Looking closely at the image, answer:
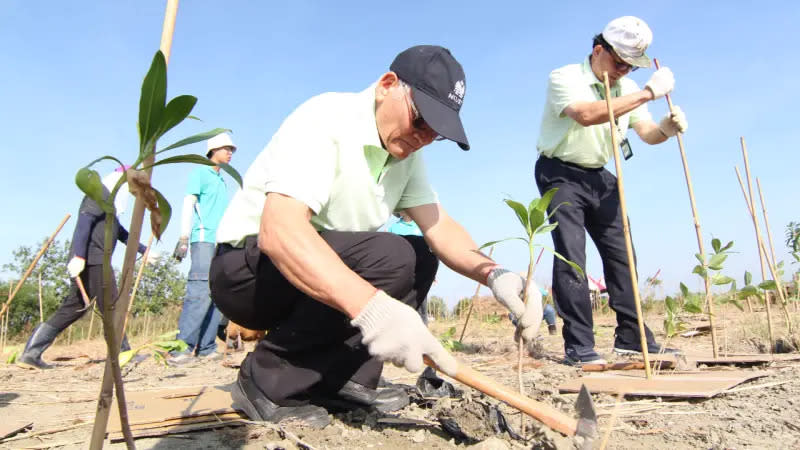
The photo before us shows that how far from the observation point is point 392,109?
1660 millimetres

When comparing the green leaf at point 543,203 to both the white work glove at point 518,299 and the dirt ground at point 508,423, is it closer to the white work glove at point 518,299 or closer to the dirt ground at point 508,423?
the white work glove at point 518,299

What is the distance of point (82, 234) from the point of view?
3535 millimetres

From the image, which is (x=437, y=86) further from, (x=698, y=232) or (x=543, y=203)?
(x=698, y=232)

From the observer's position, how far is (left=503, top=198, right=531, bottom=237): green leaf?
148 cm

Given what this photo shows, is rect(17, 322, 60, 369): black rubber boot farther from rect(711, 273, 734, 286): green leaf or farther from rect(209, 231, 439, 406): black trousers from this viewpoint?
rect(711, 273, 734, 286): green leaf

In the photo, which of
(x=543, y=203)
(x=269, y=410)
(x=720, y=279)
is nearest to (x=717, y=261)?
(x=720, y=279)

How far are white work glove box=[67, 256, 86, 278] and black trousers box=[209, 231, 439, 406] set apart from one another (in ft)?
7.03

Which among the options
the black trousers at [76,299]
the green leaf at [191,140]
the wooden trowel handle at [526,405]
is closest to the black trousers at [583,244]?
the wooden trowel handle at [526,405]

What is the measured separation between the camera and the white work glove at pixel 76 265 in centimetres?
348

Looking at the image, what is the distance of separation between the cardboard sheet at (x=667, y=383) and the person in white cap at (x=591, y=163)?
461 millimetres

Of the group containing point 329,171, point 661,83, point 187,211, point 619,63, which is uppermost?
point 619,63

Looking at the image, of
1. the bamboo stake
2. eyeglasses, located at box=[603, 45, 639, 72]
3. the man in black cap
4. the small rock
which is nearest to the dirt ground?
the small rock

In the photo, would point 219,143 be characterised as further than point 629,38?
Yes

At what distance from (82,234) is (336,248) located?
2.58 metres
